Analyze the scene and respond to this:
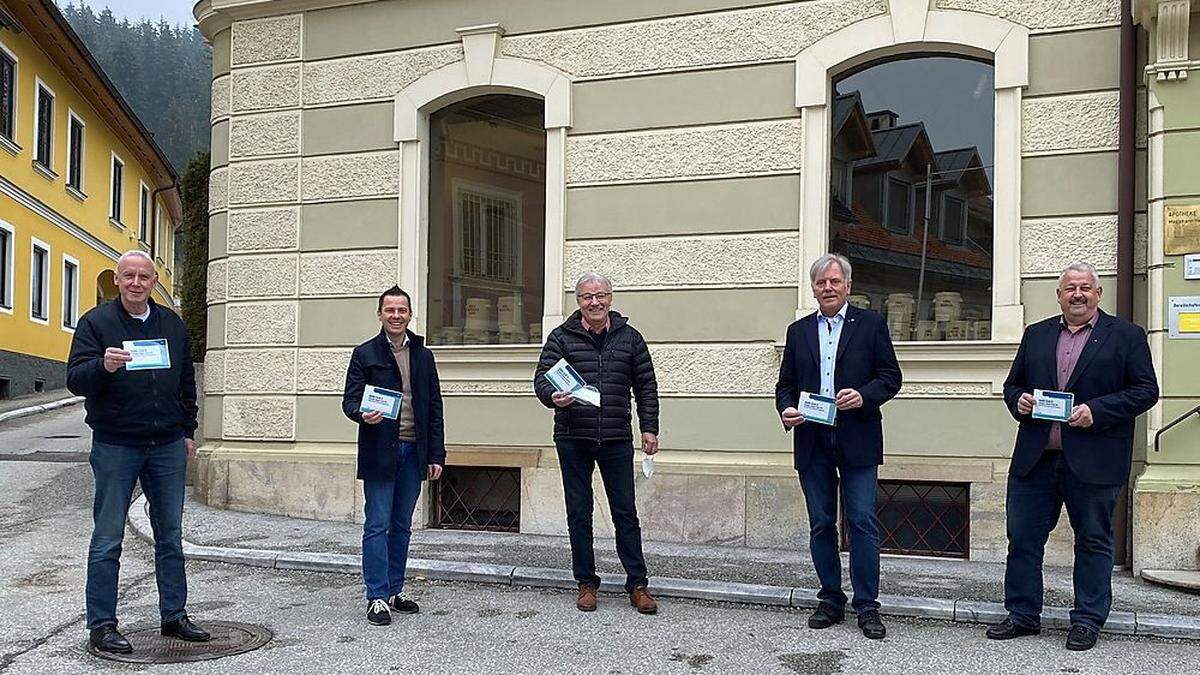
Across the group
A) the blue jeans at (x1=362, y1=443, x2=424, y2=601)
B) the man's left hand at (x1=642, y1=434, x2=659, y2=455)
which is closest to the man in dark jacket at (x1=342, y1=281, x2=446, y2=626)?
the blue jeans at (x1=362, y1=443, x2=424, y2=601)

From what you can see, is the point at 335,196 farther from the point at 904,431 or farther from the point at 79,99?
the point at 79,99

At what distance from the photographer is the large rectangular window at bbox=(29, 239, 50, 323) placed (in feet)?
75.7

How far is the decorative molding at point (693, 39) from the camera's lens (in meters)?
8.62

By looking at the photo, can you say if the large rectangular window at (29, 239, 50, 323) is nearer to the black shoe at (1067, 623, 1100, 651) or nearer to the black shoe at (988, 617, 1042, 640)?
the black shoe at (988, 617, 1042, 640)

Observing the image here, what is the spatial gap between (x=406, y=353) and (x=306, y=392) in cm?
379

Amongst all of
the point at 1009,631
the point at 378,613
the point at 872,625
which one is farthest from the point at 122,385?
the point at 1009,631

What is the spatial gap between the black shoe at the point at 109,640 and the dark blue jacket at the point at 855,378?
3.43 metres

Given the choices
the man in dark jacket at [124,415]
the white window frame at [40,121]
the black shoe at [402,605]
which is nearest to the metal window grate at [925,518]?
the black shoe at [402,605]

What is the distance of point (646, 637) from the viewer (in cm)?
596

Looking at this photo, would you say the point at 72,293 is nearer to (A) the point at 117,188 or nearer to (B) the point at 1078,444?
(A) the point at 117,188

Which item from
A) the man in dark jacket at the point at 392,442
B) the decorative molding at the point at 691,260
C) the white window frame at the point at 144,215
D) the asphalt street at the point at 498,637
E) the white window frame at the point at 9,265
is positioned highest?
the white window frame at the point at 144,215

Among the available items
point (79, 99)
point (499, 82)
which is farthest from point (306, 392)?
point (79, 99)

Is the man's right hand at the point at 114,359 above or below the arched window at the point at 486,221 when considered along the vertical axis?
below

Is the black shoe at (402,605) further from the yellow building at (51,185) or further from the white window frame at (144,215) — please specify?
the white window frame at (144,215)
